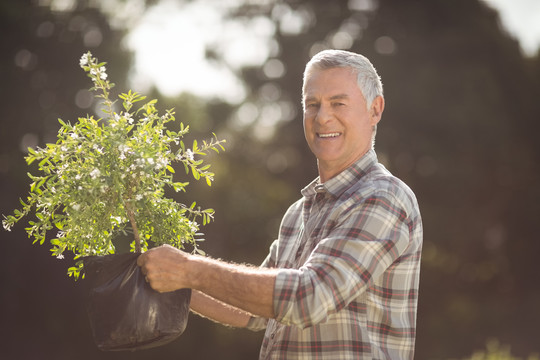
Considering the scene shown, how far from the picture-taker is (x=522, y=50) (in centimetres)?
1778

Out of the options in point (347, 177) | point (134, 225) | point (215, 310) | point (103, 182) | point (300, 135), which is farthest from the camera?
point (300, 135)

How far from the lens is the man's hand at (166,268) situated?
7.72 ft

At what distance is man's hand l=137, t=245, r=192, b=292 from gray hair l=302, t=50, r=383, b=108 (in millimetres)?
1294

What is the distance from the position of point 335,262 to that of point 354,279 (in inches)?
4.2

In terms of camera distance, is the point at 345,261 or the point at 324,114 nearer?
the point at 345,261

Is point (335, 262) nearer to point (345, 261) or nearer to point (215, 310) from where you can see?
point (345, 261)

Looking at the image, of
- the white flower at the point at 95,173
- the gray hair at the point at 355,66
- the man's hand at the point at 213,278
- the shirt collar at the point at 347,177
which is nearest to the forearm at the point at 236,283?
the man's hand at the point at 213,278

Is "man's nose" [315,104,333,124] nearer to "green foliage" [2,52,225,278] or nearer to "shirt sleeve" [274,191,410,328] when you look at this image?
"shirt sleeve" [274,191,410,328]

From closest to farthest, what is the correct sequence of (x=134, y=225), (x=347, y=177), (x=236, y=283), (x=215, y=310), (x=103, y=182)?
(x=236, y=283)
(x=103, y=182)
(x=134, y=225)
(x=347, y=177)
(x=215, y=310)

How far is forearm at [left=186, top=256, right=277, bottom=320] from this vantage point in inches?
91.0

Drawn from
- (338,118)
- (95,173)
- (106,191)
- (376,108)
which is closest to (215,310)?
(106,191)

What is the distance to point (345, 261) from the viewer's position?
93.5 inches

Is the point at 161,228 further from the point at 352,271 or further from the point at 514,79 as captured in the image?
the point at 514,79

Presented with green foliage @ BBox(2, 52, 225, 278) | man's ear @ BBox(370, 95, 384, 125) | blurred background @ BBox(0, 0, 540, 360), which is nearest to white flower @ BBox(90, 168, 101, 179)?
green foliage @ BBox(2, 52, 225, 278)
